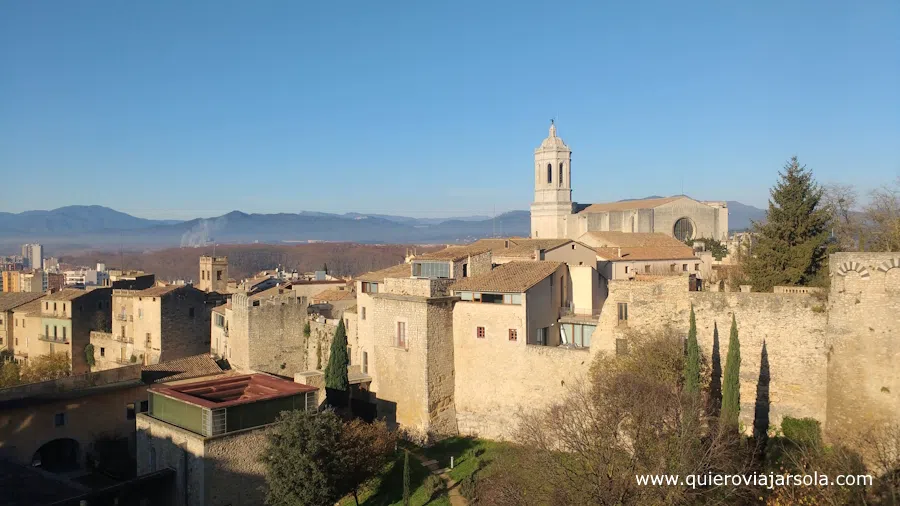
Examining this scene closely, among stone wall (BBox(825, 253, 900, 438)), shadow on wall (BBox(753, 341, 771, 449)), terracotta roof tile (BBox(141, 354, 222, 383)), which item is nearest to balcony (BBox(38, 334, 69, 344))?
terracotta roof tile (BBox(141, 354, 222, 383))

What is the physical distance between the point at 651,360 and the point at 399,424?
1080 centimetres

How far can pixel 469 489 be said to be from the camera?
22500 millimetres

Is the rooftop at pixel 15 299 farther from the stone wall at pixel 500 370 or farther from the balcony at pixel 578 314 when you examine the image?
the balcony at pixel 578 314

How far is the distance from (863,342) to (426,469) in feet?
46.3

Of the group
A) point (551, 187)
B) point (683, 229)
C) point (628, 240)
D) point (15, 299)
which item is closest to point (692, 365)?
point (628, 240)

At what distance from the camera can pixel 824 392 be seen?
2011 cm

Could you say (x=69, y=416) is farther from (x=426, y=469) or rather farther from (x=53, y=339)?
(x=53, y=339)

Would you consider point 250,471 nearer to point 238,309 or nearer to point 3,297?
point 238,309

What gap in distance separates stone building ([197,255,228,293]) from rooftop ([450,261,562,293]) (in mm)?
33876

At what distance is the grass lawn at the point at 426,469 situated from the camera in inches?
933

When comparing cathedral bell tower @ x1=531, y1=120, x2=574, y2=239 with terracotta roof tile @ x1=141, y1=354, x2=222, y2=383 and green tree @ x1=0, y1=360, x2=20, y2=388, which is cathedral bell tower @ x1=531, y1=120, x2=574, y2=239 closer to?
terracotta roof tile @ x1=141, y1=354, x2=222, y2=383

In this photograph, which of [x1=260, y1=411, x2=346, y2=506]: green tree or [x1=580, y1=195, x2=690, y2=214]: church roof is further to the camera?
[x1=580, y1=195, x2=690, y2=214]: church roof

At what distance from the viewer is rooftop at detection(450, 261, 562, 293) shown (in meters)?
26.2

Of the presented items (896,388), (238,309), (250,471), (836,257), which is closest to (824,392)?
(896,388)
